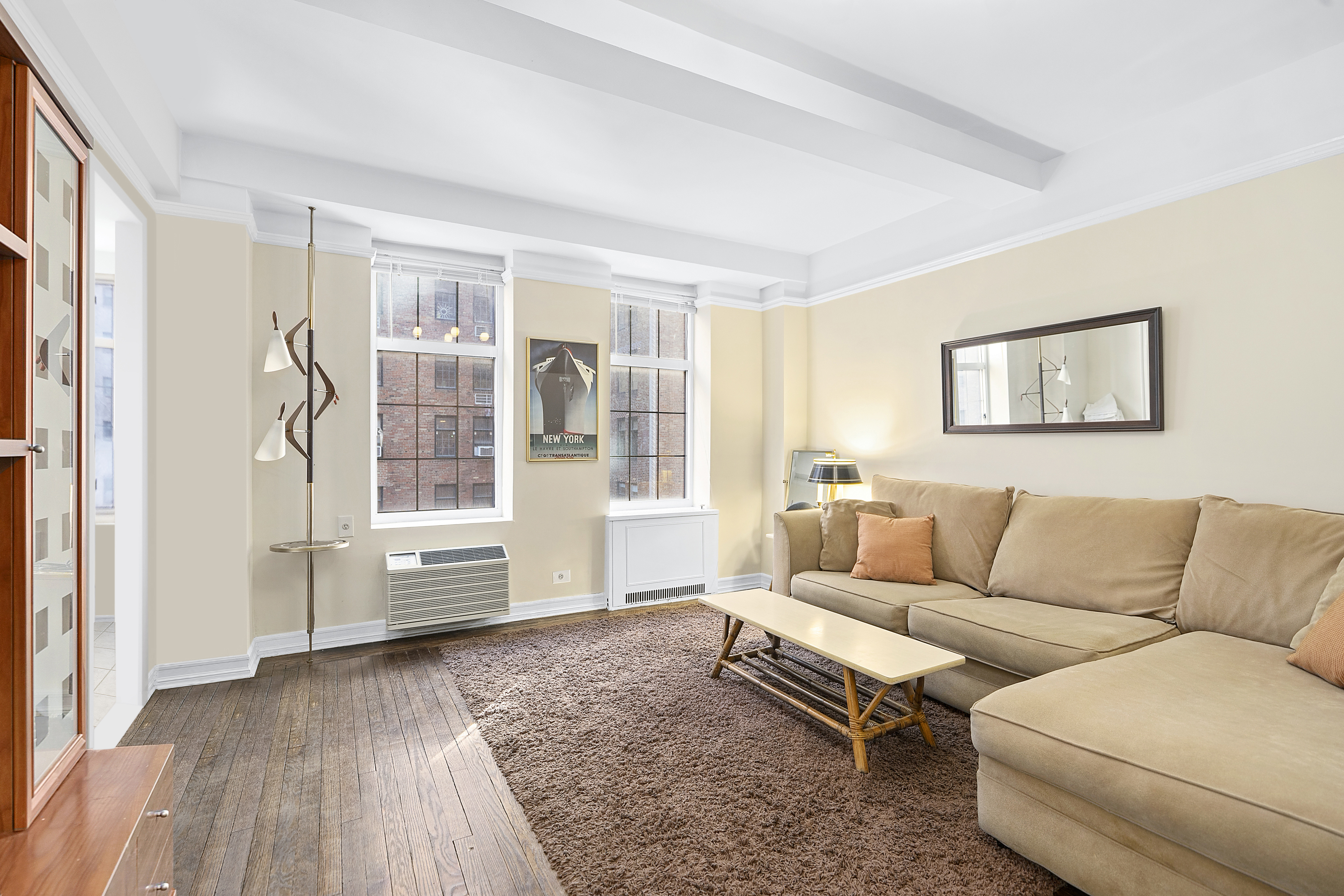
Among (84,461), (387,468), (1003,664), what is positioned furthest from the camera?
(387,468)

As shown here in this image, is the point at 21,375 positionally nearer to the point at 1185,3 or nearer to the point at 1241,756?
the point at 1241,756

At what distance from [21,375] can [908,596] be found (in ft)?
10.6

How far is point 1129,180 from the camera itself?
3070 millimetres

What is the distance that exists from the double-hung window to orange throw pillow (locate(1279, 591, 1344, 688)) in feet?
13.2

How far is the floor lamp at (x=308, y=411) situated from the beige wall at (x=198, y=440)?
0.46ft

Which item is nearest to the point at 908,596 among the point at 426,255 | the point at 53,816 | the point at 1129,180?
the point at 1129,180

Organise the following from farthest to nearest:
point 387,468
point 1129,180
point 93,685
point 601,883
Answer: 1. point 387,468
2. point 93,685
3. point 1129,180
4. point 601,883

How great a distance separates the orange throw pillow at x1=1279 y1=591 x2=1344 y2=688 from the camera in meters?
1.88

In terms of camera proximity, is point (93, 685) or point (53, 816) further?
point (93, 685)

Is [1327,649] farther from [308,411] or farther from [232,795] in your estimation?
[308,411]

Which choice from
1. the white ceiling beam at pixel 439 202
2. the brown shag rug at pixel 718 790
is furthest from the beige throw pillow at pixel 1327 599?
the white ceiling beam at pixel 439 202

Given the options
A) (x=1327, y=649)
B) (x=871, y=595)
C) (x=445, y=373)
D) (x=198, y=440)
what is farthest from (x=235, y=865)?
(x=1327, y=649)

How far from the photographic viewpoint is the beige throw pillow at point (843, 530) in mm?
3748

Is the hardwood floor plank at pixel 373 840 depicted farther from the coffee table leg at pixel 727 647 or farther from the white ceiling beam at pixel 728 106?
the white ceiling beam at pixel 728 106
